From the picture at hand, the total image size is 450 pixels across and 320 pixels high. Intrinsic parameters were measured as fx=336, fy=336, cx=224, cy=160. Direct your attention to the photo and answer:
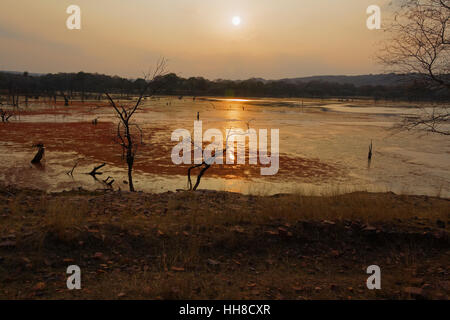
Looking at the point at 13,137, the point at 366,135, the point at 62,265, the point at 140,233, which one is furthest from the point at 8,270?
the point at 366,135

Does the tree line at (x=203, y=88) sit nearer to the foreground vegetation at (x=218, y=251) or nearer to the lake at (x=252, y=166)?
the lake at (x=252, y=166)

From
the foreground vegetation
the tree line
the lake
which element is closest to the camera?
the foreground vegetation

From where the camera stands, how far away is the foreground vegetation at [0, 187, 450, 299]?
5.12 m

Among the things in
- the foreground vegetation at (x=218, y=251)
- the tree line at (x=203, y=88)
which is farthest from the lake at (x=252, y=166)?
the tree line at (x=203, y=88)

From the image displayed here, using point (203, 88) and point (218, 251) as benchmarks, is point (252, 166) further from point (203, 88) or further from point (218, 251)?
point (203, 88)

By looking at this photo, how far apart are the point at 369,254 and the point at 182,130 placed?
1306 inches

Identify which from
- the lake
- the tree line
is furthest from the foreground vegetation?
the tree line

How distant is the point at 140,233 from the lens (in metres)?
6.86

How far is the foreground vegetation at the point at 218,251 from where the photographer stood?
5.12 metres

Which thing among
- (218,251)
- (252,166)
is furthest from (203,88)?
(218,251)

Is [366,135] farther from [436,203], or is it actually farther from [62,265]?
[62,265]

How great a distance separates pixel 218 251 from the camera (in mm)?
6613

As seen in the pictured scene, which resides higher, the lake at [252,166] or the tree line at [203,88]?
the tree line at [203,88]

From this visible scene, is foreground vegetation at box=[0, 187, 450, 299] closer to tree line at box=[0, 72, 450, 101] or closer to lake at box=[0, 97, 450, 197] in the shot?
lake at box=[0, 97, 450, 197]
